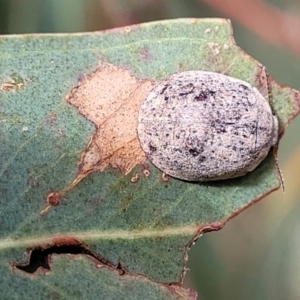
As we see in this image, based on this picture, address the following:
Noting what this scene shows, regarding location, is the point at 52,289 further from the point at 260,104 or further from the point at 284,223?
the point at 284,223

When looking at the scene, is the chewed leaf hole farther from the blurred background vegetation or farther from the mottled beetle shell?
the blurred background vegetation

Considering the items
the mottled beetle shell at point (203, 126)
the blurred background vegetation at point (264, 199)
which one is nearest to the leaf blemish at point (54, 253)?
the mottled beetle shell at point (203, 126)

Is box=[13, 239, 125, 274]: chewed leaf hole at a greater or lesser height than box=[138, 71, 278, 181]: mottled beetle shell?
lesser

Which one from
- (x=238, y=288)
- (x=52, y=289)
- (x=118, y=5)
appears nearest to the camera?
(x=52, y=289)

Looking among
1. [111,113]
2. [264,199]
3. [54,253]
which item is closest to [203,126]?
[111,113]

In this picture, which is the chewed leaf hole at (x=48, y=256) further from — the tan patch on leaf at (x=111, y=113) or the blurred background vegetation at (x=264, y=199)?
the blurred background vegetation at (x=264, y=199)

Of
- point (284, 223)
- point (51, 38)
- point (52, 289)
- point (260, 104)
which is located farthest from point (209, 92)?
point (284, 223)

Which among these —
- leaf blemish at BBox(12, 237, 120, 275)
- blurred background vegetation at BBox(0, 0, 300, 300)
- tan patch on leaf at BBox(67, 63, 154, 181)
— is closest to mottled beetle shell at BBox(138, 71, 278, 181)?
tan patch on leaf at BBox(67, 63, 154, 181)
